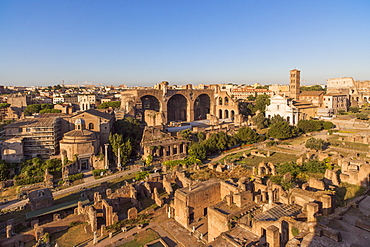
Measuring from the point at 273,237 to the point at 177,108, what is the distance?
2027 inches

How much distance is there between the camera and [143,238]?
15711 mm

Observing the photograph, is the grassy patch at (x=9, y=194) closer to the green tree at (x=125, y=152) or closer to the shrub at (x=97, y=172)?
the shrub at (x=97, y=172)

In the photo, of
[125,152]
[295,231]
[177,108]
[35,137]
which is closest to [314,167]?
[295,231]

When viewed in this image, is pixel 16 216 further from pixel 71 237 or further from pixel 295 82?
pixel 295 82

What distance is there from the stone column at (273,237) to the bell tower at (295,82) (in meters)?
57.4

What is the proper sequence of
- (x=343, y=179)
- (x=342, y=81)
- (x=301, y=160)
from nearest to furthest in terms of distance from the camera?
(x=343, y=179) → (x=301, y=160) → (x=342, y=81)

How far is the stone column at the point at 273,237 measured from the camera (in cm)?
1142

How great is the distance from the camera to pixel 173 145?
34219 mm

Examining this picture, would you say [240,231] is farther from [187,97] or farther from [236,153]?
[187,97]

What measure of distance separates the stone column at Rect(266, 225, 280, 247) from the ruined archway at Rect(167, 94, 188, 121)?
50156 millimetres

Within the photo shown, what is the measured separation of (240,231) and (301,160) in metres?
15.7

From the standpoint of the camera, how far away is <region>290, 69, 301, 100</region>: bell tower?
6226cm

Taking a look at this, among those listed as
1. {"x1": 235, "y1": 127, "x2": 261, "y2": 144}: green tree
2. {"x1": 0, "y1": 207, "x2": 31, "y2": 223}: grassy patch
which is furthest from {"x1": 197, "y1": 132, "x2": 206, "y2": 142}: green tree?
{"x1": 0, "y1": 207, "x2": 31, "y2": 223}: grassy patch

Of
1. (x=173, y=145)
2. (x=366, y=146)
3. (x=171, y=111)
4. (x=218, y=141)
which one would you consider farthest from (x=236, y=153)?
(x=171, y=111)
